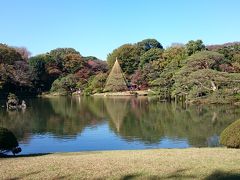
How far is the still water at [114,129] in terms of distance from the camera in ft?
54.6

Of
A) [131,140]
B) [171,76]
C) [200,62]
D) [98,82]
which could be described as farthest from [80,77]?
[131,140]

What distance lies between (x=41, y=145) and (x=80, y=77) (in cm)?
4711

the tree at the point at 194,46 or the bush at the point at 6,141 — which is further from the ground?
the tree at the point at 194,46

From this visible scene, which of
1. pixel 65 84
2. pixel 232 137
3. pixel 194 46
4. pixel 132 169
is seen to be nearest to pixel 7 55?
pixel 65 84

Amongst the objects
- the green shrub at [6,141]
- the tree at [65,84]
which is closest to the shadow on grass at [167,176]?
the green shrub at [6,141]

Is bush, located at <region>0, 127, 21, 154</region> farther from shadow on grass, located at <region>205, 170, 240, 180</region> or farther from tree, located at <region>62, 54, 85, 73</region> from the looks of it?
tree, located at <region>62, 54, 85, 73</region>

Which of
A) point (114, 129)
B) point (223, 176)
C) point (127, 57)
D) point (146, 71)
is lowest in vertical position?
point (114, 129)

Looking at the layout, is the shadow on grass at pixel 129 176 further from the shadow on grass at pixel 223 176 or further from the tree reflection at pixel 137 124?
the tree reflection at pixel 137 124

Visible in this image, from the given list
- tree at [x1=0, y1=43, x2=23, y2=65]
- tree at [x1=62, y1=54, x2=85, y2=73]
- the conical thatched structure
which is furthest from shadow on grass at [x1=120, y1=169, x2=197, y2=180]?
tree at [x1=62, y1=54, x2=85, y2=73]

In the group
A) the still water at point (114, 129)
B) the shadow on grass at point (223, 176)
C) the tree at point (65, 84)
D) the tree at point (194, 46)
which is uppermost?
the tree at point (194, 46)

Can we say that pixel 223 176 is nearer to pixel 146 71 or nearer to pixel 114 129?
A: pixel 114 129

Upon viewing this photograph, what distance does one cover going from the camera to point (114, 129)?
21.7m

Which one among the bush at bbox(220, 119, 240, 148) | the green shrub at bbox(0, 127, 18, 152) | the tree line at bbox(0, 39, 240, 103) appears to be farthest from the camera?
the tree line at bbox(0, 39, 240, 103)

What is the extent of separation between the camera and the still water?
1664cm
